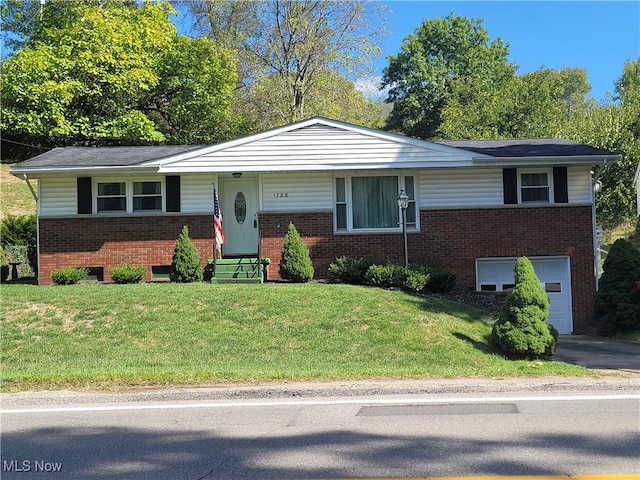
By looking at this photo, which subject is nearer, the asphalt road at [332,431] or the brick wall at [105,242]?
the asphalt road at [332,431]

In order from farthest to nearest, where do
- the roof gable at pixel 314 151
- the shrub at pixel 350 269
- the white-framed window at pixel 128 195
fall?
1. the white-framed window at pixel 128 195
2. the roof gable at pixel 314 151
3. the shrub at pixel 350 269

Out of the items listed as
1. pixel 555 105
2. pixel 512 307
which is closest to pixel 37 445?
pixel 512 307

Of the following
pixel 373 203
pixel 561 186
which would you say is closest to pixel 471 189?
pixel 561 186

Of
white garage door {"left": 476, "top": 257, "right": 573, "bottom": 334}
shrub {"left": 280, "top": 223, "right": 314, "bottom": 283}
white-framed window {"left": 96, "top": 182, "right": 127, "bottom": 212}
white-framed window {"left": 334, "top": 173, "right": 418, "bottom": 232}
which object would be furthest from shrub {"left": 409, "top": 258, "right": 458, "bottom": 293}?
white-framed window {"left": 96, "top": 182, "right": 127, "bottom": 212}

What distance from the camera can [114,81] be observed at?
31219 millimetres

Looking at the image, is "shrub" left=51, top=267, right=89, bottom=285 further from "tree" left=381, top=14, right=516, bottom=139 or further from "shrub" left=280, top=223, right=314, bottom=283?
"tree" left=381, top=14, right=516, bottom=139

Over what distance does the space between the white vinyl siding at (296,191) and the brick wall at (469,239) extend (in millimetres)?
316

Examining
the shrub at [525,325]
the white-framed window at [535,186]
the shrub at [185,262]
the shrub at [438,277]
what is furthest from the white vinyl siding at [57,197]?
the white-framed window at [535,186]

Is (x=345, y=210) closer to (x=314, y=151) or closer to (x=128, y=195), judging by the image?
(x=314, y=151)

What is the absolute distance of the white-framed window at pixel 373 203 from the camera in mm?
18688

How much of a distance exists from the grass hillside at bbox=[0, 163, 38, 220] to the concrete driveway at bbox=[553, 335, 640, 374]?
27790 mm

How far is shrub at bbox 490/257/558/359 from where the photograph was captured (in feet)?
37.5

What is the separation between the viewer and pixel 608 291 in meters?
16.8

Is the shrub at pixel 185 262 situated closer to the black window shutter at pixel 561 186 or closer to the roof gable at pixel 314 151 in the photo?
the roof gable at pixel 314 151
